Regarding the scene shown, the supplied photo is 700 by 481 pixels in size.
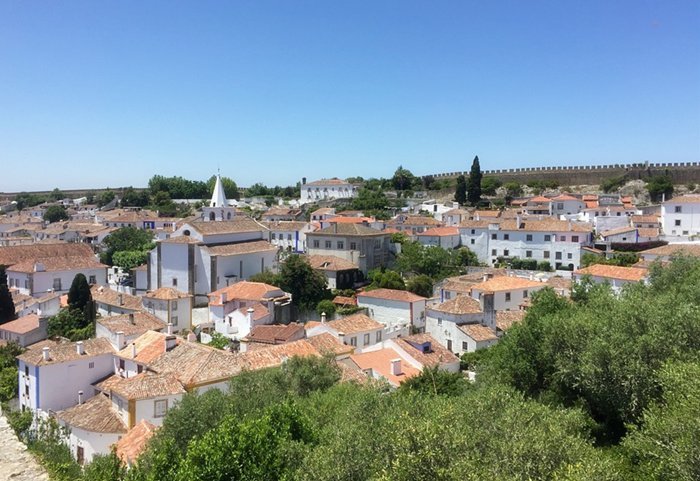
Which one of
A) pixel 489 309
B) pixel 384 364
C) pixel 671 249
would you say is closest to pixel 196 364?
pixel 384 364

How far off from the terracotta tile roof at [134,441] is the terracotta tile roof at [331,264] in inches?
883

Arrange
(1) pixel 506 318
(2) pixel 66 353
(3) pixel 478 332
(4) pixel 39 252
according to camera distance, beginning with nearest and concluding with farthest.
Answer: (2) pixel 66 353
(3) pixel 478 332
(1) pixel 506 318
(4) pixel 39 252

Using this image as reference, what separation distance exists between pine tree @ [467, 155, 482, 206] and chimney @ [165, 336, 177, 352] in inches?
1955

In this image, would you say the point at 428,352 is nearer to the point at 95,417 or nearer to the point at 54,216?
the point at 95,417

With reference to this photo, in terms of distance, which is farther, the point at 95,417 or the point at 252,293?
the point at 252,293

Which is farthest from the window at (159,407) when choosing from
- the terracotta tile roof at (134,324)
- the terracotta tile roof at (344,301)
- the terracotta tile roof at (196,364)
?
the terracotta tile roof at (344,301)

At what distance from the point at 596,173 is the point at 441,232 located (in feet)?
132

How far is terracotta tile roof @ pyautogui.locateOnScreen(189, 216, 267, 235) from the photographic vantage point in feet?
136

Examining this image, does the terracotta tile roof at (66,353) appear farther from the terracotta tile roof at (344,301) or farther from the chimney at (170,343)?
the terracotta tile roof at (344,301)

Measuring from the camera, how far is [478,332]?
29547 millimetres

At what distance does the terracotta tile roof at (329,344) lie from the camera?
1036 inches

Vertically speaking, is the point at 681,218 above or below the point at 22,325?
above

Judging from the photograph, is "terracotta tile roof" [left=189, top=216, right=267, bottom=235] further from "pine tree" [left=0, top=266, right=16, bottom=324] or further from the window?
the window

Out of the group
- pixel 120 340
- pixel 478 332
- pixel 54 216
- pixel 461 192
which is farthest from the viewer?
pixel 54 216
